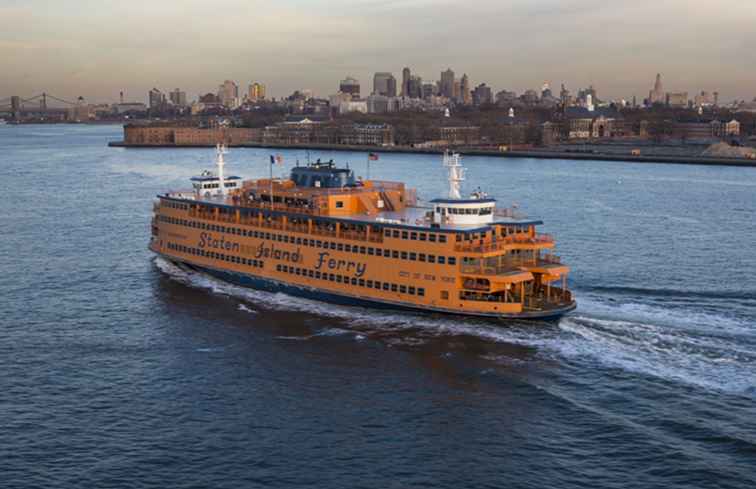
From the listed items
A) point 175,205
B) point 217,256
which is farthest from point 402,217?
point 175,205

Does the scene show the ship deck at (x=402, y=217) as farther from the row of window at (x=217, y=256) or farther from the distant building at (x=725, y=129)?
the distant building at (x=725, y=129)

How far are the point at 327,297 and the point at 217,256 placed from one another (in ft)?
25.9

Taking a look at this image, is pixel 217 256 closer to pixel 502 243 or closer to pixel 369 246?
pixel 369 246

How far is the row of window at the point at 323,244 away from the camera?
107 feet

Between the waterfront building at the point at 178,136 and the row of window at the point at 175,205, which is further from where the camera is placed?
the waterfront building at the point at 178,136

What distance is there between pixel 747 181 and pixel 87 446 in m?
83.5

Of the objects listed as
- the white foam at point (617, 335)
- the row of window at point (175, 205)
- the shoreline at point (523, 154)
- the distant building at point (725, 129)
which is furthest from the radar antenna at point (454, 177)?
the distant building at point (725, 129)

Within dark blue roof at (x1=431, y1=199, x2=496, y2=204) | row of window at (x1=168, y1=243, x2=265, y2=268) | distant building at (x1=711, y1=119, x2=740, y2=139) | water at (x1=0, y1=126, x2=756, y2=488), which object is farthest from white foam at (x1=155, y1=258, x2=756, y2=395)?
distant building at (x1=711, y1=119, x2=740, y2=139)

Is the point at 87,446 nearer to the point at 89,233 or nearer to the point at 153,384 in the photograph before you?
the point at 153,384

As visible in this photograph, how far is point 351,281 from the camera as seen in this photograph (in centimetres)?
3484

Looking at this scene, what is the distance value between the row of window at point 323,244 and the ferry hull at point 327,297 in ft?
6.13

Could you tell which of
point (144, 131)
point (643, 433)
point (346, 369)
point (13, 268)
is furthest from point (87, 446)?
point (144, 131)

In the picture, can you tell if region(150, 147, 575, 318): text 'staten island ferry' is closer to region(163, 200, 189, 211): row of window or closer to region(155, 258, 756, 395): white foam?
region(163, 200, 189, 211): row of window

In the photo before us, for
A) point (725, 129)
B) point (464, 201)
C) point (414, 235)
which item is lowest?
point (414, 235)
